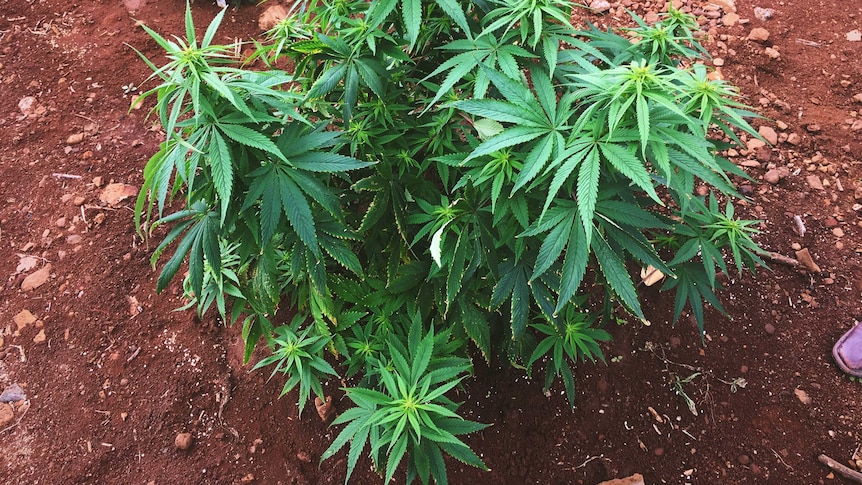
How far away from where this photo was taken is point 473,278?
2.08m

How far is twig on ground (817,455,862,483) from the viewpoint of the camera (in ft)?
8.07

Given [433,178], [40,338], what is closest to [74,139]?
[40,338]

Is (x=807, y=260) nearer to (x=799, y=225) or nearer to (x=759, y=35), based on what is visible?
(x=799, y=225)

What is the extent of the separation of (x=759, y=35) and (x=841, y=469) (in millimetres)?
2790

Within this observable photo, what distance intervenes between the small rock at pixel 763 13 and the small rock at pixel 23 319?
191 inches

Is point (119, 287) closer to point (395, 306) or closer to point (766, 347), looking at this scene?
point (395, 306)

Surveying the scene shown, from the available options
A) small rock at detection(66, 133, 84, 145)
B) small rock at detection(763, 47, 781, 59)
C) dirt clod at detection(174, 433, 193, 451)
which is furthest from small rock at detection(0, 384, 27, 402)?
small rock at detection(763, 47, 781, 59)

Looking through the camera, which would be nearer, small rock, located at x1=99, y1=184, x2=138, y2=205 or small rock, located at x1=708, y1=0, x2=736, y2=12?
small rock, located at x1=99, y1=184, x2=138, y2=205

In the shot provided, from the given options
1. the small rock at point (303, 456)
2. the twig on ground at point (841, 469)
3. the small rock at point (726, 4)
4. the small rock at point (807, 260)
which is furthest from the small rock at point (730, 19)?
the small rock at point (303, 456)

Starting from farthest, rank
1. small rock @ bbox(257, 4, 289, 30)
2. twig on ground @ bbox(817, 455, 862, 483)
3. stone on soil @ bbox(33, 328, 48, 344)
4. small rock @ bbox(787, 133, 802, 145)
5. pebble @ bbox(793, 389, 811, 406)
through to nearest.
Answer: small rock @ bbox(257, 4, 289, 30) < small rock @ bbox(787, 133, 802, 145) < stone on soil @ bbox(33, 328, 48, 344) < pebble @ bbox(793, 389, 811, 406) < twig on ground @ bbox(817, 455, 862, 483)

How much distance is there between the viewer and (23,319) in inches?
117

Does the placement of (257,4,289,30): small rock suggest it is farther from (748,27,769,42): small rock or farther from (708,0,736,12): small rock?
(748,27,769,42): small rock


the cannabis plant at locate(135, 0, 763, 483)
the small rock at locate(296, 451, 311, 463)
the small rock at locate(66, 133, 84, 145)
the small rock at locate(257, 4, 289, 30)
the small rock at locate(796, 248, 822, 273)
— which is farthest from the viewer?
the small rock at locate(257, 4, 289, 30)

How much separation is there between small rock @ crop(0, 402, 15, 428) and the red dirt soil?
2 centimetres
